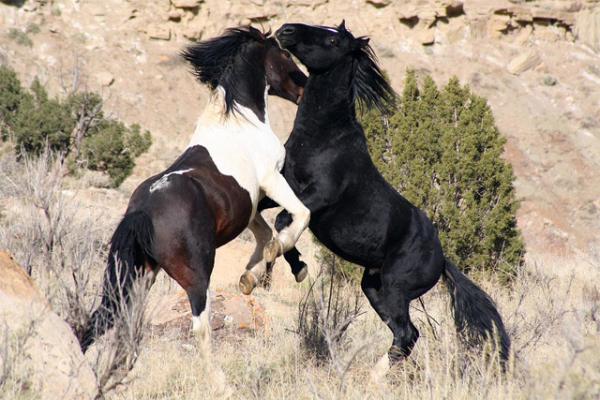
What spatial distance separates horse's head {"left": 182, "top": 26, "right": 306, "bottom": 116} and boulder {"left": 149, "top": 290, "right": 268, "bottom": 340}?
8.17 feet

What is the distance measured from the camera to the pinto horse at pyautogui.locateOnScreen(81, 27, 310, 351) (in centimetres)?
545

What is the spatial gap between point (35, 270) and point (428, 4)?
1142 inches

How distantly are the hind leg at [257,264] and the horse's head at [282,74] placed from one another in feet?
3.23

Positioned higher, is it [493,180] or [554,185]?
[493,180]

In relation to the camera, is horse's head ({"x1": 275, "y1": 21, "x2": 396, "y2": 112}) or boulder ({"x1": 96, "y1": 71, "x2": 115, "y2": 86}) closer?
horse's head ({"x1": 275, "y1": 21, "x2": 396, "y2": 112})

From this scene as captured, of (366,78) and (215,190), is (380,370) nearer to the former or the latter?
(215,190)

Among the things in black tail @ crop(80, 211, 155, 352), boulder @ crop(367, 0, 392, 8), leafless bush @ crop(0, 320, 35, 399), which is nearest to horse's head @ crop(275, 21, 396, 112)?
black tail @ crop(80, 211, 155, 352)

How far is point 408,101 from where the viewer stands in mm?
12836

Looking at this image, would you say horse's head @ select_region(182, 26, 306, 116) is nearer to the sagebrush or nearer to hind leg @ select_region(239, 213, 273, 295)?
hind leg @ select_region(239, 213, 273, 295)

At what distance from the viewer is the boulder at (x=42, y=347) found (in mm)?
4758

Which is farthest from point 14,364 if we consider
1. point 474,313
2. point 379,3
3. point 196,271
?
point 379,3

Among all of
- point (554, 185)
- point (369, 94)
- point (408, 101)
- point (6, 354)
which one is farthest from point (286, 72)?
point (554, 185)

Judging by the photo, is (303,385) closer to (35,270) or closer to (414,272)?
(414,272)

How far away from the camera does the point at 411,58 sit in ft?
115
